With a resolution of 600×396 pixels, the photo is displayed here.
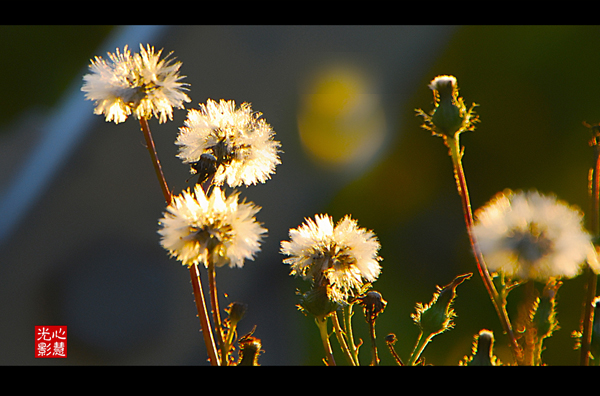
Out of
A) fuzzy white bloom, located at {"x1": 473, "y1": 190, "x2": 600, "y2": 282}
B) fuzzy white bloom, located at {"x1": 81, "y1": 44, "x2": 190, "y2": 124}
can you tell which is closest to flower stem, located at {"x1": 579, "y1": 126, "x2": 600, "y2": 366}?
fuzzy white bloom, located at {"x1": 473, "y1": 190, "x2": 600, "y2": 282}

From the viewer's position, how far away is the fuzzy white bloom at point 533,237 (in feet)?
0.99

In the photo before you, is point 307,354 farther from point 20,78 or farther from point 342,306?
point 20,78

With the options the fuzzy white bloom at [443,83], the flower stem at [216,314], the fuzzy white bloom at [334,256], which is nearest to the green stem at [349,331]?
the fuzzy white bloom at [334,256]

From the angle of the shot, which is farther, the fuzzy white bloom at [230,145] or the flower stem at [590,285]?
the fuzzy white bloom at [230,145]

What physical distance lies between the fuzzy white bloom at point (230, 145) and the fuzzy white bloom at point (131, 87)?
5 cm

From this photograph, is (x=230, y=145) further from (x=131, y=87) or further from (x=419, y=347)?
(x=419, y=347)

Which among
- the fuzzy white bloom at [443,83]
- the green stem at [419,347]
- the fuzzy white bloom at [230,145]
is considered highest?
the fuzzy white bloom at [230,145]

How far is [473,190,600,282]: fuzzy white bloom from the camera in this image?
0.30 metres

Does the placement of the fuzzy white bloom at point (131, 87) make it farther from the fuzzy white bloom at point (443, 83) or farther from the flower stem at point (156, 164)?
the fuzzy white bloom at point (443, 83)

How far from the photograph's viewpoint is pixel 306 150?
1.43 metres

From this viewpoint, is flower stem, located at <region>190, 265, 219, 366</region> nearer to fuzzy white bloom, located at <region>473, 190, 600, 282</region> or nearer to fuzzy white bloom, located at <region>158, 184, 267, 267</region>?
fuzzy white bloom, located at <region>158, 184, 267, 267</region>

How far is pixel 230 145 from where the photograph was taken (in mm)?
469
